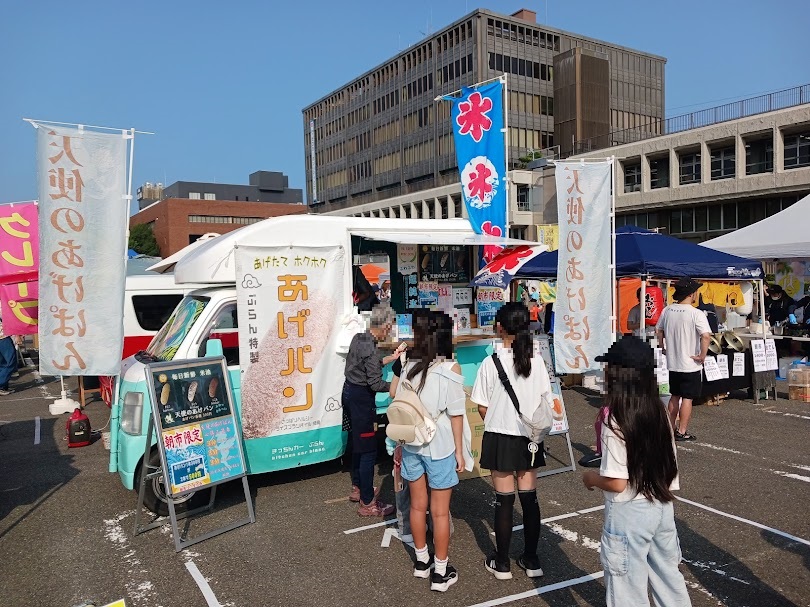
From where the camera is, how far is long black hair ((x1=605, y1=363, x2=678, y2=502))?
9.10 feet

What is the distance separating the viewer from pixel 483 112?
9.37 metres

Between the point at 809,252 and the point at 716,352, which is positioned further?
the point at 809,252

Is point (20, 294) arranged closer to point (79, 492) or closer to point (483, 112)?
point (79, 492)

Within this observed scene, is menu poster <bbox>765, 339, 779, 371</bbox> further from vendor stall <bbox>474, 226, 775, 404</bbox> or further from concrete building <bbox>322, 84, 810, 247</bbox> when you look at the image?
concrete building <bbox>322, 84, 810, 247</bbox>

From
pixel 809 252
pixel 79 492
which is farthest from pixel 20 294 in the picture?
pixel 809 252

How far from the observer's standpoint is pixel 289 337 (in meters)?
5.84

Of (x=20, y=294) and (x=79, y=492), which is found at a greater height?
(x=20, y=294)

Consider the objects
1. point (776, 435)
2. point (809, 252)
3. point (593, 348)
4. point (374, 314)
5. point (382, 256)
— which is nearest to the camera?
point (374, 314)

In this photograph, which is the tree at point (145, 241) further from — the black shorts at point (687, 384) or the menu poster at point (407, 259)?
the black shorts at point (687, 384)

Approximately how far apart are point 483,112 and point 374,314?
5241 millimetres

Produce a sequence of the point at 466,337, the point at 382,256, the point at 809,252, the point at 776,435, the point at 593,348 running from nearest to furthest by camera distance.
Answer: the point at 466,337 < the point at 593,348 < the point at 776,435 < the point at 382,256 < the point at 809,252

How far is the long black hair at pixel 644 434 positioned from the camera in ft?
9.10

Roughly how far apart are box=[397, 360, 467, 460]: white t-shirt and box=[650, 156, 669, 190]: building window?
4087cm

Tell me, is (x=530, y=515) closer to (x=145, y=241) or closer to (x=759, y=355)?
(x=759, y=355)
